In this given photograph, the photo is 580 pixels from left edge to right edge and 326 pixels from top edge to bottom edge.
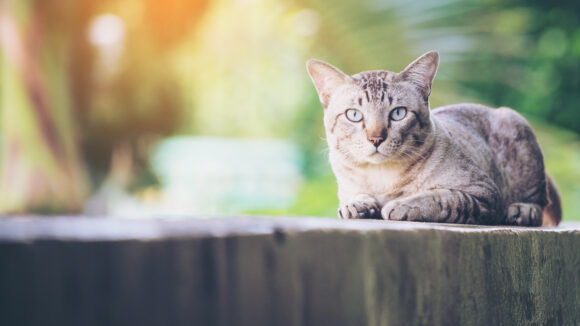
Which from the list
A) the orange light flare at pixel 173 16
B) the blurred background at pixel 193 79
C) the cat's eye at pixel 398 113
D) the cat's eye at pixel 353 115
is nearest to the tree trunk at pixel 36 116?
the blurred background at pixel 193 79

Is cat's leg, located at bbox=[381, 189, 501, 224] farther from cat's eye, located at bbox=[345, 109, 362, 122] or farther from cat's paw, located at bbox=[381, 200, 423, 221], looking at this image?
cat's eye, located at bbox=[345, 109, 362, 122]

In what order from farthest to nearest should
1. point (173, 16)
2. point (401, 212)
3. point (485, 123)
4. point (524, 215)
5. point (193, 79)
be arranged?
point (193, 79) → point (173, 16) → point (485, 123) → point (524, 215) → point (401, 212)

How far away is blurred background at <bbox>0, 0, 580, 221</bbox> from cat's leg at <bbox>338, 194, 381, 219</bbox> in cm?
56

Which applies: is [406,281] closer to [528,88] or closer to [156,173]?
[156,173]

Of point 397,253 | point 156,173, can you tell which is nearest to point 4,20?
point 156,173

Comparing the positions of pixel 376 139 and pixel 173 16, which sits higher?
pixel 173 16

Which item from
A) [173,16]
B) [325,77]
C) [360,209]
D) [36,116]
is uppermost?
[173,16]

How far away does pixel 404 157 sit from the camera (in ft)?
5.81

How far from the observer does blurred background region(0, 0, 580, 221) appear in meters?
3.52

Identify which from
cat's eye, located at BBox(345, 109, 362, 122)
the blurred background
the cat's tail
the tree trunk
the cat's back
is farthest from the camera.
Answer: the blurred background

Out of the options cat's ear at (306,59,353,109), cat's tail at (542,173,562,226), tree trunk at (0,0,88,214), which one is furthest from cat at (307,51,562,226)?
tree trunk at (0,0,88,214)

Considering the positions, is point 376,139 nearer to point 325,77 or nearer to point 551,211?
point 325,77

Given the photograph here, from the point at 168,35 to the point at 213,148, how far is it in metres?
3.54

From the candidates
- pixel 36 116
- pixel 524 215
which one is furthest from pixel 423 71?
pixel 36 116
